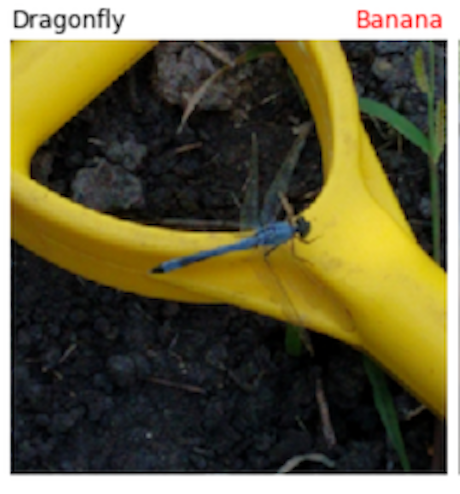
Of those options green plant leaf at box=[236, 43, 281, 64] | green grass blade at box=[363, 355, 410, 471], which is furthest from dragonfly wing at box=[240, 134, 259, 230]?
green grass blade at box=[363, 355, 410, 471]

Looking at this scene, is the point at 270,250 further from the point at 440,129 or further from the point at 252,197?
the point at 440,129

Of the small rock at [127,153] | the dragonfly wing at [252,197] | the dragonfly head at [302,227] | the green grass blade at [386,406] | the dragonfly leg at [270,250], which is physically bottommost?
the green grass blade at [386,406]

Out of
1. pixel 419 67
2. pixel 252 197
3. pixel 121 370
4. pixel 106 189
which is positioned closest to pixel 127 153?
pixel 106 189

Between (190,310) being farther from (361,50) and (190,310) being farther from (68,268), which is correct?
(361,50)

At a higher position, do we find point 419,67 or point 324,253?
point 419,67

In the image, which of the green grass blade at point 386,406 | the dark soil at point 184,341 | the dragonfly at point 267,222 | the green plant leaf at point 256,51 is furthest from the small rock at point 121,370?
the green plant leaf at point 256,51

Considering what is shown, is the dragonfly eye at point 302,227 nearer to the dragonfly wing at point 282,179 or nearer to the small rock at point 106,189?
the dragonfly wing at point 282,179
